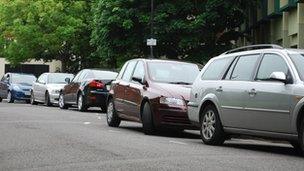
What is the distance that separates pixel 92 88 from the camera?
23781mm

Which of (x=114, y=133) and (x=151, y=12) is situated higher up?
(x=151, y=12)

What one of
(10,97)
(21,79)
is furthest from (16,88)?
(21,79)

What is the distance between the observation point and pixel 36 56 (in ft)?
170

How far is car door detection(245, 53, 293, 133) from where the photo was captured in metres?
10.4

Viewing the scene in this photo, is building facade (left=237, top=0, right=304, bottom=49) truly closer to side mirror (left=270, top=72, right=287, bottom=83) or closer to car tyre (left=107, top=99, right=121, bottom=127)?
car tyre (left=107, top=99, right=121, bottom=127)

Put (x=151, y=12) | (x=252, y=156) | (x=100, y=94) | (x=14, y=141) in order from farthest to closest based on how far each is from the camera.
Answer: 1. (x=151, y=12)
2. (x=100, y=94)
3. (x=14, y=141)
4. (x=252, y=156)

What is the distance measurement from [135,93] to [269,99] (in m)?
4.92

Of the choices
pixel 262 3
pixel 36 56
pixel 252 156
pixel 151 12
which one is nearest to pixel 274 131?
pixel 252 156

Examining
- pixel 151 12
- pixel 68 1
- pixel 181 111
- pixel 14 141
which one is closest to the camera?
pixel 14 141

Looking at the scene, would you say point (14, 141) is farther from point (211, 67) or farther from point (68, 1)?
point (68, 1)

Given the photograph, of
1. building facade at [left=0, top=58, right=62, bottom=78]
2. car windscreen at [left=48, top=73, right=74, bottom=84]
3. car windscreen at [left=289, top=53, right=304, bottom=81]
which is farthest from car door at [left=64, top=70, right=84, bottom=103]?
building facade at [left=0, top=58, right=62, bottom=78]

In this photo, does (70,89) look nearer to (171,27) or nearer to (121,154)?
(171,27)

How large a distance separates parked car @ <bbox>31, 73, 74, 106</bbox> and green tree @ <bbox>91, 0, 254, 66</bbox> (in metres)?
3.94

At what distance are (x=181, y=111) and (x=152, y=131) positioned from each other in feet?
2.63
